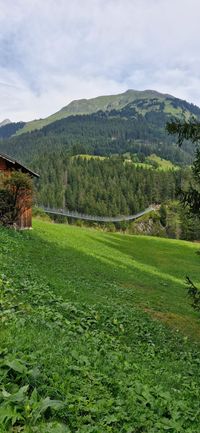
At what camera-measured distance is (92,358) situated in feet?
28.9

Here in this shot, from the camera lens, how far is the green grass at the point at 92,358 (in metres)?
6.28

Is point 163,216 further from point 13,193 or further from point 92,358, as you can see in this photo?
point 92,358

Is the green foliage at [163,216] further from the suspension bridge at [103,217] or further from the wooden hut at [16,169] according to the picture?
the wooden hut at [16,169]

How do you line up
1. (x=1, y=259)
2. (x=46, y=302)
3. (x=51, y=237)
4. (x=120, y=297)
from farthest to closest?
(x=51, y=237), (x=120, y=297), (x=1, y=259), (x=46, y=302)

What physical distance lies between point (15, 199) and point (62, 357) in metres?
27.7

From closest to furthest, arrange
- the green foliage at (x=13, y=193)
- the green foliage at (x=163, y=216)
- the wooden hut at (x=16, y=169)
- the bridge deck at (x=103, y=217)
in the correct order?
1. the green foliage at (x=13, y=193)
2. the wooden hut at (x=16, y=169)
3. the green foliage at (x=163, y=216)
4. the bridge deck at (x=103, y=217)

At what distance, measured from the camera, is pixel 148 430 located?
666cm

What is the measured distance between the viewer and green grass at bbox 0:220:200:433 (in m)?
6.28

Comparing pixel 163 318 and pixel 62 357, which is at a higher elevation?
pixel 62 357

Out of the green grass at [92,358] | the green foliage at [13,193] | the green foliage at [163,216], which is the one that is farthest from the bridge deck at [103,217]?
the green grass at [92,358]

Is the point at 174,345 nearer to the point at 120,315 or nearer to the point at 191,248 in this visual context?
the point at 120,315

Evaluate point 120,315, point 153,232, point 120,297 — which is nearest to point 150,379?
point 120,315

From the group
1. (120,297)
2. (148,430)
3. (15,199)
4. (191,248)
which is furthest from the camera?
(191,248)

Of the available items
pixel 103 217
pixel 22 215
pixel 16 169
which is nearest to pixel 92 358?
pixel 22 215
